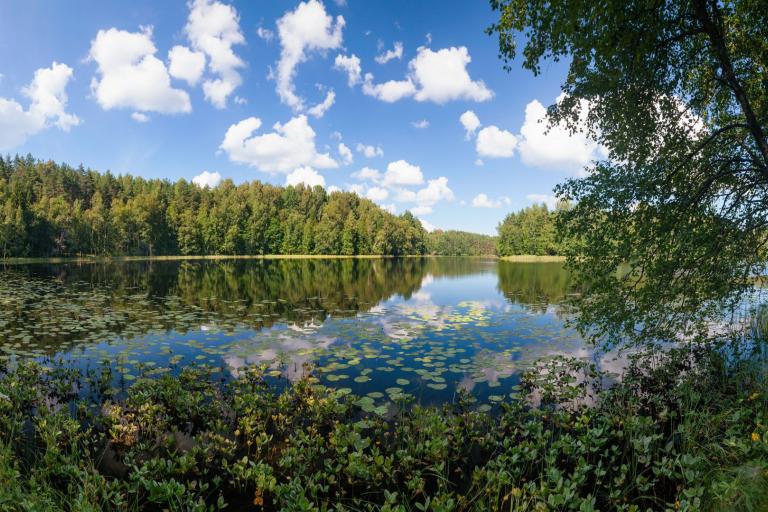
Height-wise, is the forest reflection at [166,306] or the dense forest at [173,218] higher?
the dense forest at [173,218]

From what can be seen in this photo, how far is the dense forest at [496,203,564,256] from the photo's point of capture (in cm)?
12156

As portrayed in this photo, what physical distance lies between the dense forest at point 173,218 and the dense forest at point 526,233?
110 ft

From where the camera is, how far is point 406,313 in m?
20.6

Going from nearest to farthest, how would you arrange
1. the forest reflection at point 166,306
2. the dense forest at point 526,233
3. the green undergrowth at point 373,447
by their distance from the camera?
1. the green undergrowth at point 373,447
2. the forest reflection at point 166,306
3. the dense forest at point 526,233

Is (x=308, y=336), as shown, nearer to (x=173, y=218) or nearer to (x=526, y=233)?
(x=173, y=218)

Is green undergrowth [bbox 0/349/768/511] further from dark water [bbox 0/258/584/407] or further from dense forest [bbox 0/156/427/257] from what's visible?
dense forest [bbox 0/156/427/257]

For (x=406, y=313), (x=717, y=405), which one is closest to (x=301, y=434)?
(x=717, y=405)

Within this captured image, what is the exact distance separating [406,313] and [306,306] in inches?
240

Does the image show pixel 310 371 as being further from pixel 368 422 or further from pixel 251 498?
pixel 251 498

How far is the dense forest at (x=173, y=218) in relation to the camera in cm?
7669

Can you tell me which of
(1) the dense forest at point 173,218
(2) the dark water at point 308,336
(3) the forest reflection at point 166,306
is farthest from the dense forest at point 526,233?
(2) the dark water at point 308,336

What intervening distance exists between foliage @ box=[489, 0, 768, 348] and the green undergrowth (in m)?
2.21

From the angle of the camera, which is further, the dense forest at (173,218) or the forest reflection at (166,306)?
the dense forest at (173,218)

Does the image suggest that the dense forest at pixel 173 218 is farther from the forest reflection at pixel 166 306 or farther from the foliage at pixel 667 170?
the foliage at pixel 667 170
